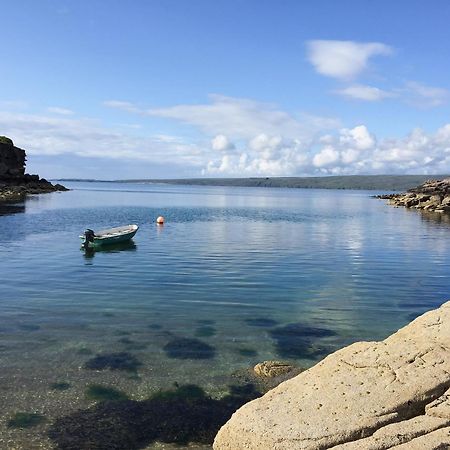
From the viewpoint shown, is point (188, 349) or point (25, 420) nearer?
point (25, 420)

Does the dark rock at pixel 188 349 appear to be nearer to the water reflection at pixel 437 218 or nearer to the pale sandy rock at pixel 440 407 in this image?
the pale sandy rock at pixel 440 407

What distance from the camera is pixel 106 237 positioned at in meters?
43.8

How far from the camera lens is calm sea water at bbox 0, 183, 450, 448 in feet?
50.5

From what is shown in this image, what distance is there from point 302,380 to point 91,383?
7650 mm

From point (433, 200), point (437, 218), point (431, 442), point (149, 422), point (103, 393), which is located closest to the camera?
point (431, 442)

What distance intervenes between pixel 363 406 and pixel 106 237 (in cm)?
3763

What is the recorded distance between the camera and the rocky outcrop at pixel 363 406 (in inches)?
337

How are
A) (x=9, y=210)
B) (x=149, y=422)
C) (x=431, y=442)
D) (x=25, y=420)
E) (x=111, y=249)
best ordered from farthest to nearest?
(x=9, y=210)
(x=111, y=249)
(x=149, y=422)
(x=25, y=420)
(x=431, y=442)

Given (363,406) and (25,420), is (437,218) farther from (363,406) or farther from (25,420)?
(25,420)

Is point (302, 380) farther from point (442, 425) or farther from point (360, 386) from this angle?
point (442, 425)

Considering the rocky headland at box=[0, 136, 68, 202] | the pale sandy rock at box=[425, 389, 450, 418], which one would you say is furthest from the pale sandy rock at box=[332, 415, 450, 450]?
the rocky headland at box=[0, 136, 68, 202]

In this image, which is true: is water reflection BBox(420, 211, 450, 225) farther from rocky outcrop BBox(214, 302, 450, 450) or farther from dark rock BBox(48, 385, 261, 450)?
rocky outcrop BBox(214, 302, 450, 450)

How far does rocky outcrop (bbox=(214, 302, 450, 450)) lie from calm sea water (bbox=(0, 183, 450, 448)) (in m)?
5.00

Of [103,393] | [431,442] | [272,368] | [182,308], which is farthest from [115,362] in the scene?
[431,442]
